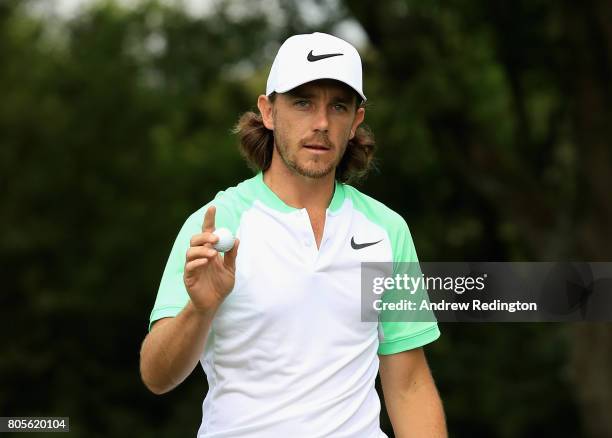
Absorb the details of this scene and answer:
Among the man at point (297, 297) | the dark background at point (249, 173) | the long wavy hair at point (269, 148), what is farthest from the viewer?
the dark background at point (249, 173)

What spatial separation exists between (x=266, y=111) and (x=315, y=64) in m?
0.36

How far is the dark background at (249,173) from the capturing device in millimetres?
14992

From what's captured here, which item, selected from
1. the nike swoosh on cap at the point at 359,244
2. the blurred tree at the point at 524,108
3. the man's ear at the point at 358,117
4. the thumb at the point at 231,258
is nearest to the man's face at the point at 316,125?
the man's ear at the point at 358,117

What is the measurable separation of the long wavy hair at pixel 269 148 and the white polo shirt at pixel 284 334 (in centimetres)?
34

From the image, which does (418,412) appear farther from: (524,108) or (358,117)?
(524,108)

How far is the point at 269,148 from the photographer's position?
4219mm

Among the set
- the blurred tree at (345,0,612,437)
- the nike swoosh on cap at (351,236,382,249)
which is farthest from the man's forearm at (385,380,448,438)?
the blurred tree at (345,0,612,437)

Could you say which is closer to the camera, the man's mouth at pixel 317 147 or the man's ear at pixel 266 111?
the man's mouth at pixel 317 147

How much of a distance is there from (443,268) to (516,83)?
9864 mm

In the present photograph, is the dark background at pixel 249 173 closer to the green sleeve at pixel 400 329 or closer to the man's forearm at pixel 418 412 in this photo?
the green sleeve at pixel 400 329

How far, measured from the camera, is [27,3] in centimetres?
2506

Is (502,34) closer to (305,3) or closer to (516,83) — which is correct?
(516,83)

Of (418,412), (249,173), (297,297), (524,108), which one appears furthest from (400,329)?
(249,173)

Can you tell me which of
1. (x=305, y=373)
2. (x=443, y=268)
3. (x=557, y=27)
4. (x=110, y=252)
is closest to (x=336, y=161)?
(x=305, y=373)
